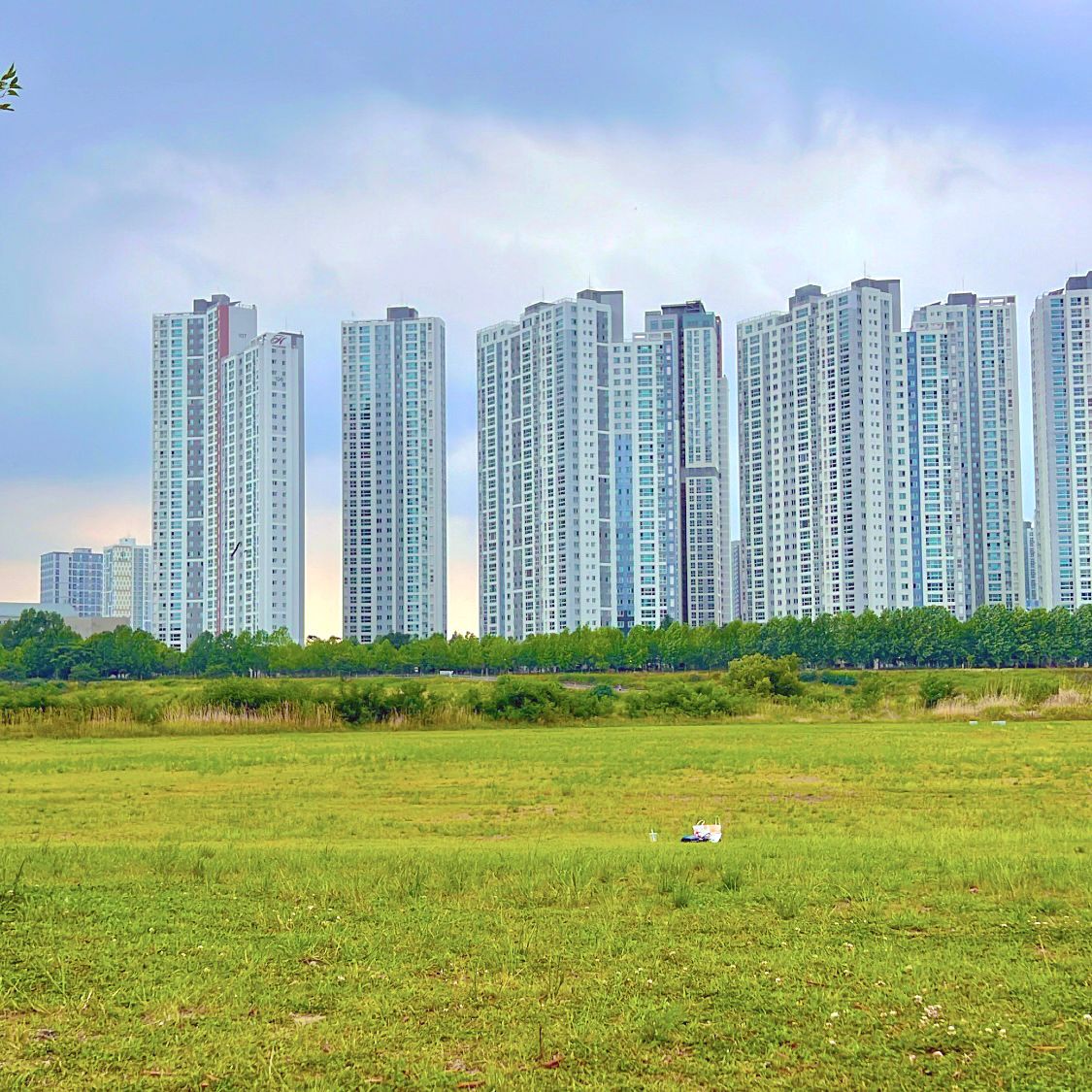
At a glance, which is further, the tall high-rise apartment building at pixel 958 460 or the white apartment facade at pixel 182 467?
the white apartment facade at pixel 182 467

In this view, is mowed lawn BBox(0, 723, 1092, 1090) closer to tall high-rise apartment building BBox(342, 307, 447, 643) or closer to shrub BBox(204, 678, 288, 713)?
shrub BBox(204, 678, 288, 713)

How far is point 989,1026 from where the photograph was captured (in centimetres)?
620

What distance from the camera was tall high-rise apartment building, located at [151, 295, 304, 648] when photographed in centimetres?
12900

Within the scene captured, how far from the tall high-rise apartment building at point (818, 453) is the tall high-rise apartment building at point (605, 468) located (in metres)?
4.74

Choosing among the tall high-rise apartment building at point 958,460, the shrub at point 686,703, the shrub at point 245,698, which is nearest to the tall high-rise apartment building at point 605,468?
the tall high-rise apartment building at point 958,460

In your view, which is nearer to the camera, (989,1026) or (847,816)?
(989,1026)

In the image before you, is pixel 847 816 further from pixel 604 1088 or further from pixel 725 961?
pixel 604 1088

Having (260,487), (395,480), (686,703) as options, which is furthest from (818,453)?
(686,703)

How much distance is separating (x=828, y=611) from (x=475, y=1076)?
12412 centimetres

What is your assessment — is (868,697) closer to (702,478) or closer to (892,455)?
(892,455)

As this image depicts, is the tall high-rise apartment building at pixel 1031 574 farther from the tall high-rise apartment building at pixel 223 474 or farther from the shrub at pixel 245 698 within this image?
the shrub at pixel 245 698

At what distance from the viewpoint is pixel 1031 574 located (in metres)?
146

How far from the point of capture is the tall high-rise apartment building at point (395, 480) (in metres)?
140

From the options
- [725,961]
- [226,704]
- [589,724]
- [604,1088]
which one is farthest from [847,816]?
[226,704]
